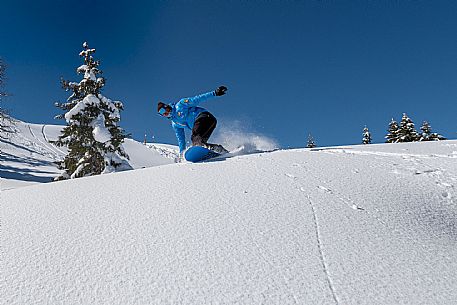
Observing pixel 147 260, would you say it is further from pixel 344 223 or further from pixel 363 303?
pixel 344 223

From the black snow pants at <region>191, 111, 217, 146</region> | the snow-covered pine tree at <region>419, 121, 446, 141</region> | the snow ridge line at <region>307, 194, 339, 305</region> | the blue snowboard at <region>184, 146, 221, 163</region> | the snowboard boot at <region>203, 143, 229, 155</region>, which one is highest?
the snow-covered pine tree at <region>419, 121, 446, 141</region>

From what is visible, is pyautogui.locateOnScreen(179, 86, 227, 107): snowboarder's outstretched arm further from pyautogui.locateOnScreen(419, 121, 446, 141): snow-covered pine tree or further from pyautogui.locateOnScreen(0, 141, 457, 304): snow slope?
pyautogui.locateOnScreen(419, 121, 446, 141): snow-covered pine tree

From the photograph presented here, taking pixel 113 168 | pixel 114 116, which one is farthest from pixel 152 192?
pixel 114 116

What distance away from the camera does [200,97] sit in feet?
21.0

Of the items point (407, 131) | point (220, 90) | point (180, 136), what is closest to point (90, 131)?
point (180, 136)

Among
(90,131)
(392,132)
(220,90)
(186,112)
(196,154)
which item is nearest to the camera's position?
(196,154)

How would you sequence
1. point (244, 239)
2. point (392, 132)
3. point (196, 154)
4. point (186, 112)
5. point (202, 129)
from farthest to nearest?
point (392, 132) → point (186, 112) → point (202, 129) → point (196, 154) → point (244, 239)

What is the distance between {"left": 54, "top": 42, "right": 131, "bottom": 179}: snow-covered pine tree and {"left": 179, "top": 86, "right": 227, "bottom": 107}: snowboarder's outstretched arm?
8.61 metres

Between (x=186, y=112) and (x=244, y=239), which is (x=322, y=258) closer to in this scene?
(x=244, y=239)

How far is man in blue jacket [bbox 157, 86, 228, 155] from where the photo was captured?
6.29 m

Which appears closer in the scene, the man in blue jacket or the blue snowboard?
the blue snowboard

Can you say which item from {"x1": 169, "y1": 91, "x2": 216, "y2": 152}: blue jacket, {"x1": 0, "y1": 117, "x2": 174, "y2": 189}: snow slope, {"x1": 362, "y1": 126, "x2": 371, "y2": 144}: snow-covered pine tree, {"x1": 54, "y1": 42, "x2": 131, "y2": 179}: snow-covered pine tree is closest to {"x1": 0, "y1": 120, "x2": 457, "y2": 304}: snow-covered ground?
{"x1": 169, "y1": 91, "x2": 216, "y2": 152}: blue jacket

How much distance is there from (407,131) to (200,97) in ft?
88.8

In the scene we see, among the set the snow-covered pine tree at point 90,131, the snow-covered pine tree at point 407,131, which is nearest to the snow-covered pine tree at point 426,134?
the snow-covered pine tree at point 407,131
